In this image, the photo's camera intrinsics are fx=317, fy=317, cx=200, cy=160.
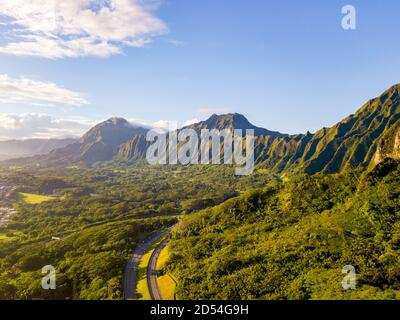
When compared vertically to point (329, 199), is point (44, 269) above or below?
below

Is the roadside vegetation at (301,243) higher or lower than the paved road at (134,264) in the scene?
higher

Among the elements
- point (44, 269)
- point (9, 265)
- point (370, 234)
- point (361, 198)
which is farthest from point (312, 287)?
point (9, 265)

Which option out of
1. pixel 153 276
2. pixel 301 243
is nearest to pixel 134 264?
pixel 153 276

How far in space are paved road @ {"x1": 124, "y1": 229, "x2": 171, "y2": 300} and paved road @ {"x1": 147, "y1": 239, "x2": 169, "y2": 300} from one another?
3.48 m

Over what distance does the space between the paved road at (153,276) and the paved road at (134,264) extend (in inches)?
137

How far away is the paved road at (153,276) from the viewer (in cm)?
6703

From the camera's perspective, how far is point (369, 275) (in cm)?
5091

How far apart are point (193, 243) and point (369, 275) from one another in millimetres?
50687

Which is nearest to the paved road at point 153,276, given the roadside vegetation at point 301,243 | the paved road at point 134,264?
the paved road at point 134,264

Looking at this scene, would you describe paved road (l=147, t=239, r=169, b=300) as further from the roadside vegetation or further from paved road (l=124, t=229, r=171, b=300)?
the roadside vegetation

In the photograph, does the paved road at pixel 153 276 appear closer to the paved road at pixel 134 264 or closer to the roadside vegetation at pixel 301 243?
the paved road at pixel 134 264

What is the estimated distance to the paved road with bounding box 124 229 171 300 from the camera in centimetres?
7071
